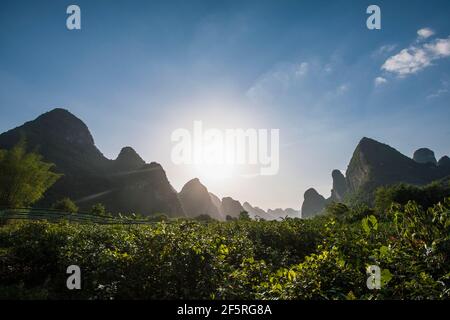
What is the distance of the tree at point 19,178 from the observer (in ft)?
73.3

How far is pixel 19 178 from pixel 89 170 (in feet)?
377

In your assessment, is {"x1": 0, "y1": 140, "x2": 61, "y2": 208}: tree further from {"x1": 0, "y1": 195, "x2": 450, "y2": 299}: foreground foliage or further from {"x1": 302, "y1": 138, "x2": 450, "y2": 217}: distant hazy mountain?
{"x1": 302, "y1": 138, "x2": 450, "y2": 217}: distant hazy mountain

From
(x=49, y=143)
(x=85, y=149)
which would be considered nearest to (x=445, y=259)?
(x=49, y=143)

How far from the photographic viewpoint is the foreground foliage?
12.7ft

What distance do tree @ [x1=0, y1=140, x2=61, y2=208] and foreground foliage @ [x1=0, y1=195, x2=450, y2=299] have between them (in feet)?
54.9

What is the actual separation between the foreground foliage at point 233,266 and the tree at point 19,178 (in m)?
16.7

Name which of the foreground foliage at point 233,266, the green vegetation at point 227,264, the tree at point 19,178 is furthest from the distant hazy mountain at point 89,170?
the foreground foliage at point 233,266

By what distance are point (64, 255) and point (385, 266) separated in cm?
647

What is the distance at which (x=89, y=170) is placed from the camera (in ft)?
424

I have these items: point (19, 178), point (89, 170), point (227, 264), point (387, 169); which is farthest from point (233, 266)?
point (387, 169)

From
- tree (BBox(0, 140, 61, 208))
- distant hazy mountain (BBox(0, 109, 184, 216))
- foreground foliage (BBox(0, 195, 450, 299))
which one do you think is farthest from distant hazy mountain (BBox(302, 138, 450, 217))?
foreground foliage (BBox(0, 195, 450, 299))

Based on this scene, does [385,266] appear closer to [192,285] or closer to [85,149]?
[192,285]

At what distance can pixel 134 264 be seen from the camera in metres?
5.70
